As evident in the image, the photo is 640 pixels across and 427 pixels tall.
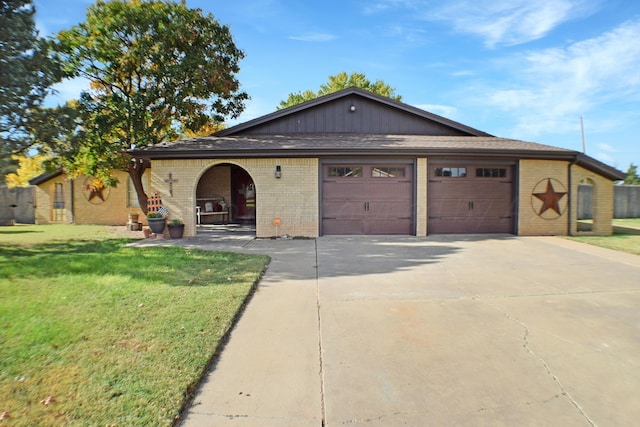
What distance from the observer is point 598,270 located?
22.2 ft

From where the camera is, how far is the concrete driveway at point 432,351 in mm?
2588

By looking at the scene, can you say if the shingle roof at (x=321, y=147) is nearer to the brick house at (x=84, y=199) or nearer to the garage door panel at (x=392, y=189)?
the garage door panel at (x=392, y=189)

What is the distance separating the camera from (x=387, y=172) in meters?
11.5

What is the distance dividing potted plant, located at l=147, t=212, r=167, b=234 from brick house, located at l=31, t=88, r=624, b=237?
0.42 meters

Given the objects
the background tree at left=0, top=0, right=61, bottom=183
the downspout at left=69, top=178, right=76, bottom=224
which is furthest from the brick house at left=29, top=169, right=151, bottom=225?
the background tree at left=0, top=0, right=61, bottom=183

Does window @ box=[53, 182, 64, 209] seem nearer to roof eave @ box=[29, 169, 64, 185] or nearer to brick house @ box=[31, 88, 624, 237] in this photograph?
roof eave @ box=[29, 169, 64, 185]

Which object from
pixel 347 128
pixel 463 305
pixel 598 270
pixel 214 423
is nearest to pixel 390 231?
pixel 347 128

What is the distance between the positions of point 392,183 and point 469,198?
2.71 metres

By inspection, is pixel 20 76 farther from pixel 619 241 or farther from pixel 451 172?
pixel 619 241

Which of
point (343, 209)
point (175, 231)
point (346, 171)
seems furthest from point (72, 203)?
point (346, 171)

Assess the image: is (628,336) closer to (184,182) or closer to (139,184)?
(184,182)

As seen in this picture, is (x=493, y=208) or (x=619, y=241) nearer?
(x=619, y=241)

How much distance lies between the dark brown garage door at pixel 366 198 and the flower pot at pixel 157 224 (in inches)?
202

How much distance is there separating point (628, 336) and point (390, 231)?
7.92m
